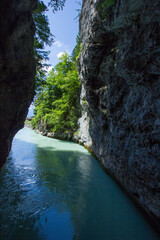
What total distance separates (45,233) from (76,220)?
0.82 meters

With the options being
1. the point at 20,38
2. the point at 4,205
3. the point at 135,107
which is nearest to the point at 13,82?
the point at 20,38

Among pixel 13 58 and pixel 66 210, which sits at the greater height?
pixel 13 58

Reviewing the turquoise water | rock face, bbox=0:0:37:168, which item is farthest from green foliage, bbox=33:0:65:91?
the turquoise water

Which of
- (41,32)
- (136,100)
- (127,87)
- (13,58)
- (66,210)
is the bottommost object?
(66,210)

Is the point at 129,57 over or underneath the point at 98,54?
underneath

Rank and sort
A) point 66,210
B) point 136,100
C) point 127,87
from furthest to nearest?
1. point 127,87
2. point 136,100
3. point 66,210

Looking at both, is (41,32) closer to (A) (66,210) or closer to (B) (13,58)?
(B) (13,58)

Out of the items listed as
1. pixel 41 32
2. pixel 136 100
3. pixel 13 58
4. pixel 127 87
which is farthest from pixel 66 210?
pixel 41 32

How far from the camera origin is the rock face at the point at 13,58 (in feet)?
10.5

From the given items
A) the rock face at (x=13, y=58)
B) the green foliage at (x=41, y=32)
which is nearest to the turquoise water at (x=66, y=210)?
the rock face at (x=13, y=58)

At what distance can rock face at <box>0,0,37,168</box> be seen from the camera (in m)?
3.21

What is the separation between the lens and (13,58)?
372 cm

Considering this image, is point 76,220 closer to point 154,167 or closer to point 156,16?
point 154,167

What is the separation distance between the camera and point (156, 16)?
3072 mm
